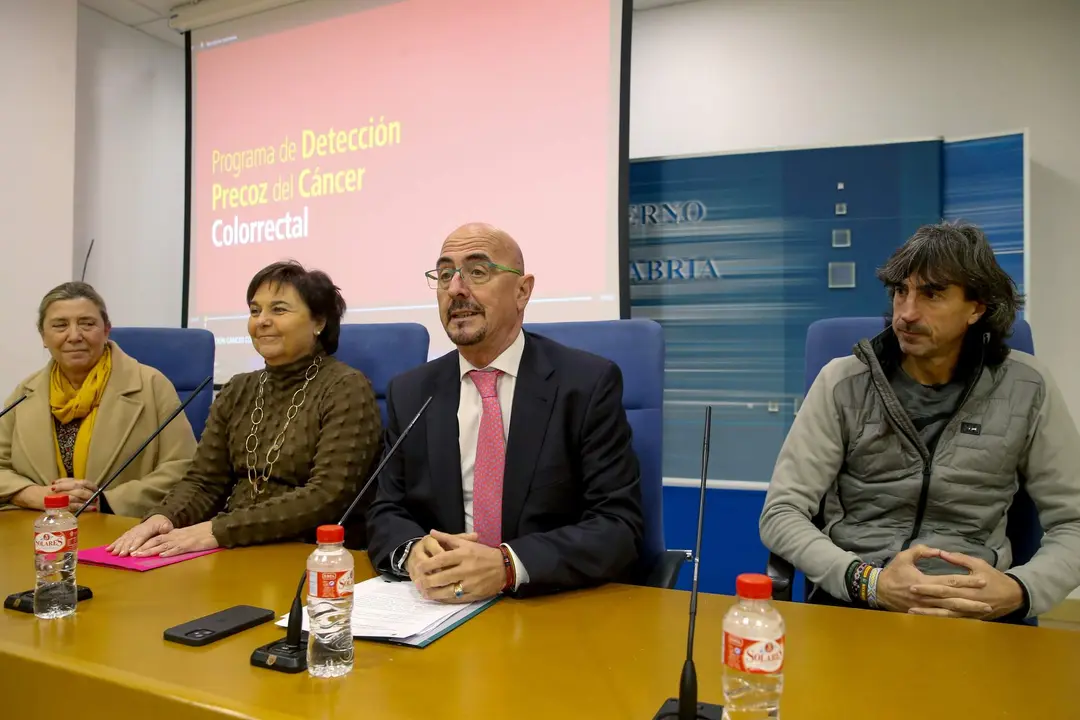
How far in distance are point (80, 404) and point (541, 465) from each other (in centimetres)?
165

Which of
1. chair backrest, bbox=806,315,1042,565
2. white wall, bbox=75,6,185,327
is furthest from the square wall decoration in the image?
white wall, bbox=75,6,185,327

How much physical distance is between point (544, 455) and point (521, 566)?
299 millimetres

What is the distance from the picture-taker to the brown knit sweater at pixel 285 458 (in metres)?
1.62

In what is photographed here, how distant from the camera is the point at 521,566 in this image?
121cm

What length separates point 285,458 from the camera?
5.98ft

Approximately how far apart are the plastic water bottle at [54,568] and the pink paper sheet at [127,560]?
0.21 m

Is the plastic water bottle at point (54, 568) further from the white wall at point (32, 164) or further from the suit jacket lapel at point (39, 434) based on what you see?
the white wall at point (32, 164)

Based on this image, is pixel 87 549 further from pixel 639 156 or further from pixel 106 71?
pixel 106 71

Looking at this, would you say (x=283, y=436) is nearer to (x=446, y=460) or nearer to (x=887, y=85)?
(x=446, y=460)

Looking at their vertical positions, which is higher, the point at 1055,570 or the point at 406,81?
the point at 406,81

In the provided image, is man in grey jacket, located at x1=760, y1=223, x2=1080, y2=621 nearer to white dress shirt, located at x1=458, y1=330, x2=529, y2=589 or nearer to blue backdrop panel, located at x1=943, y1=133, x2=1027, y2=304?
white dress shirt, located at x1=458, y1=330, x2=529, y2=589

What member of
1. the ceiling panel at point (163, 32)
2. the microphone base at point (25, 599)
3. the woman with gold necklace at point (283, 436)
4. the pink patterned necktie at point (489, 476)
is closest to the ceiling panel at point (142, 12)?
the ceiling panel at point (163, 32)

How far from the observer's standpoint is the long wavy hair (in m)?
1.52

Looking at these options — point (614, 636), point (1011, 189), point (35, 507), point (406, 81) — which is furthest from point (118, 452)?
point (1011, 189)
